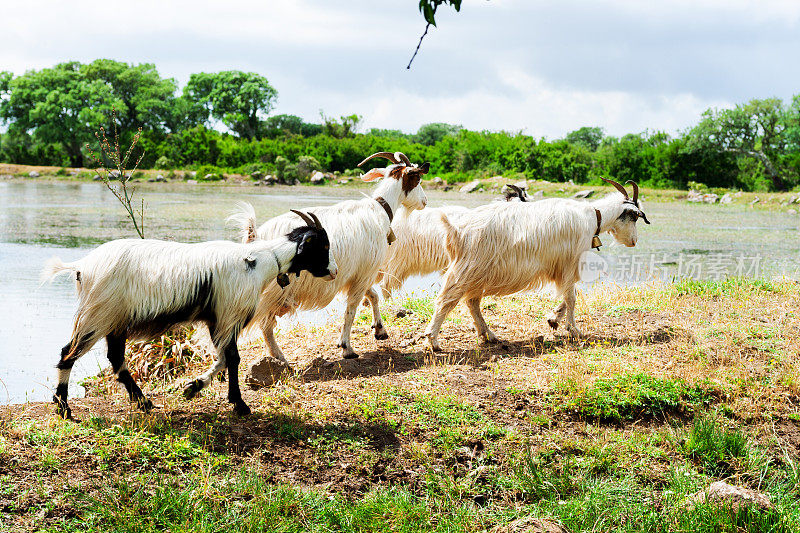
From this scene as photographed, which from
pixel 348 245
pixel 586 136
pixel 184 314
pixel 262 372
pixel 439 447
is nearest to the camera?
pixel 439 447

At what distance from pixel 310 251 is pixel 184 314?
0.95 m

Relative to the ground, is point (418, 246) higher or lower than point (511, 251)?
lower

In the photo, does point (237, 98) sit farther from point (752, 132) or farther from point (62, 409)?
point (62, 409)

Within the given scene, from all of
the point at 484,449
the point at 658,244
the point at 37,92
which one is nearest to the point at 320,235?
the point at 484,449

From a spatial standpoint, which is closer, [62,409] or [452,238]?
[62,409]

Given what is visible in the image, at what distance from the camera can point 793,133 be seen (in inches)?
1731

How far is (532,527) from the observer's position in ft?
11.7

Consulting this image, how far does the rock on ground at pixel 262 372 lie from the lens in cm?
540

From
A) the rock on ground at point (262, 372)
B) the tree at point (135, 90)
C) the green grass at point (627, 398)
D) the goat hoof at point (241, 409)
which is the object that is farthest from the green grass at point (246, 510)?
the tree at point (135, 90)

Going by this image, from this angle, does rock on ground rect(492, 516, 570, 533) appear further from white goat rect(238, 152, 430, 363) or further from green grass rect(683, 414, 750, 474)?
white goat rect(238, 152, 430, 363)

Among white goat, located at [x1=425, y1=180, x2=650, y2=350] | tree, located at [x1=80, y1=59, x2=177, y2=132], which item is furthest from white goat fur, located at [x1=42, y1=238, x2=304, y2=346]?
tree, located at [x1=80, y1=59, x2=177, y2=132]

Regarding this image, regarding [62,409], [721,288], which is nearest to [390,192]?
[62,409]

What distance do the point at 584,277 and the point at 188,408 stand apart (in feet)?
13.6

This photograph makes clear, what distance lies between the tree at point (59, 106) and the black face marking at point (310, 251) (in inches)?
2124
